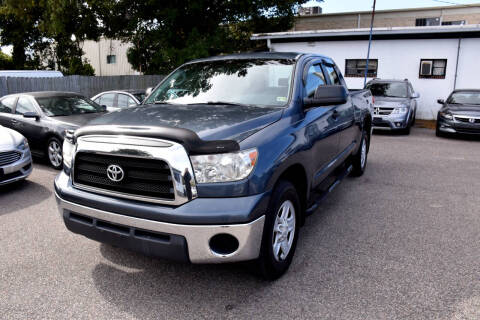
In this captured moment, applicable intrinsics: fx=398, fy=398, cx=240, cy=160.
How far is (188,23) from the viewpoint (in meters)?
19.0

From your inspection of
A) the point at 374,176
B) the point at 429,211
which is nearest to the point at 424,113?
the point at 374,176

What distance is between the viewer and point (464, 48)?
626 inches

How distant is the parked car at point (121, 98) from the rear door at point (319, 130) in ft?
21.8

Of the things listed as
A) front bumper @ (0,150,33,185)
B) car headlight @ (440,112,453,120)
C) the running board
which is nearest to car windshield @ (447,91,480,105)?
car headlight @ (440,112,453,120)

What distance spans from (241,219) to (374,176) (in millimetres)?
4867

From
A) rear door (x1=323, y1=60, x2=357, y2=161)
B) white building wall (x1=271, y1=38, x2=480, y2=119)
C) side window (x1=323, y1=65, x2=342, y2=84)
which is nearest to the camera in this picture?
rear door (x1=323, y1=60, x2=357, y2=161)

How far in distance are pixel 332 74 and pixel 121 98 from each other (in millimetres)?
6946

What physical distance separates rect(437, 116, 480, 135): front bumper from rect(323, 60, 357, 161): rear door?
699 cm

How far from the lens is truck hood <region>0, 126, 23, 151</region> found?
5850 mm

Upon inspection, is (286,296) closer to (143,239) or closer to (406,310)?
(406,310)

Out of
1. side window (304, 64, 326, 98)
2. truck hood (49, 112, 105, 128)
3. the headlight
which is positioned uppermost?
side window (304, 64, 326, 98)

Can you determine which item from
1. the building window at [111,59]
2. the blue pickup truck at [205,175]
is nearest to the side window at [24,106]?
the blue pickup truck at [205,175]

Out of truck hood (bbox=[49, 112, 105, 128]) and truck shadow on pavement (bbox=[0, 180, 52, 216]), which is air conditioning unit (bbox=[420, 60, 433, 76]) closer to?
truck hood (bbox=[49, 112, 105, 128])

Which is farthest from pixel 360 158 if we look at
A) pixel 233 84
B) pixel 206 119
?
→ pixel 206 119
